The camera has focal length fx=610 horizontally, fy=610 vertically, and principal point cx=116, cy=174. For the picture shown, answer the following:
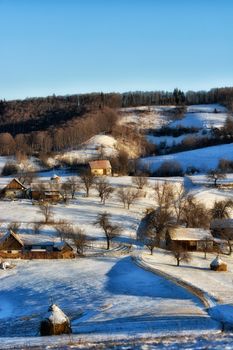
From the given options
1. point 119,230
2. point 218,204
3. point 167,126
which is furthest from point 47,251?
point 167,126

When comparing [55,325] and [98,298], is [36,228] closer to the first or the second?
[98,298]

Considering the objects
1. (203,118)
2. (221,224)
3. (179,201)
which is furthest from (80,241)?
(203,118)

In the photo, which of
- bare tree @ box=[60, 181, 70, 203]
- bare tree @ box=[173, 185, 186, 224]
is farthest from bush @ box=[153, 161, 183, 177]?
bare tree @ box=[60, 181, 70, 203]

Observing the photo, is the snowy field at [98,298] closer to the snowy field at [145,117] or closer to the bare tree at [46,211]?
the bare tree at [46,211]

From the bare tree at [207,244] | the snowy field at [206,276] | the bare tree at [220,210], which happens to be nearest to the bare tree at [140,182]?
the bare tree at [220,210]

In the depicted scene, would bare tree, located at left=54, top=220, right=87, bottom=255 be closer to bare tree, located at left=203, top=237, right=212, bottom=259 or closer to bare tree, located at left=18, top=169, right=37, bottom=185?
bare tree, located at left=203, top=237, right=212, bottom=259

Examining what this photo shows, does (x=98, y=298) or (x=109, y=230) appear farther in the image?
(x=109, y=230)
